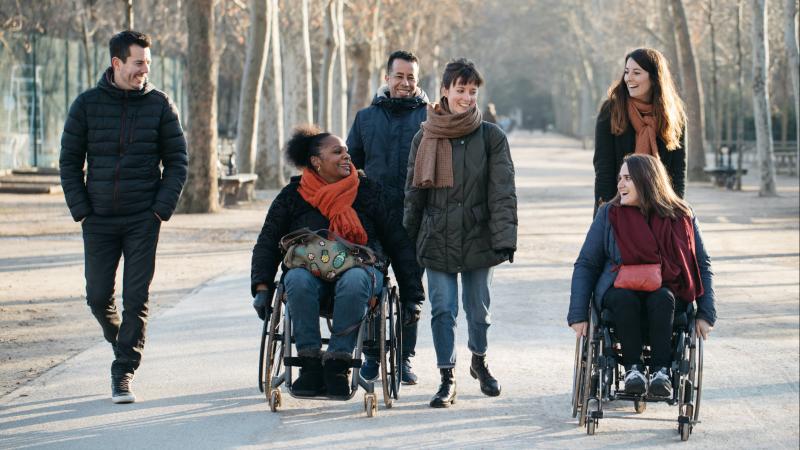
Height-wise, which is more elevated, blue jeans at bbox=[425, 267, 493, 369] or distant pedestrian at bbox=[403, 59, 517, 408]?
distant pedestrian at bbox=[403, 59, 517, 408]

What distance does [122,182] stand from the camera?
25.0ft

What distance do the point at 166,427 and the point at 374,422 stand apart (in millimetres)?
1041

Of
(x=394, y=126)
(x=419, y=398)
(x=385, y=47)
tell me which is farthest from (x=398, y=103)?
(x=385, y=47)

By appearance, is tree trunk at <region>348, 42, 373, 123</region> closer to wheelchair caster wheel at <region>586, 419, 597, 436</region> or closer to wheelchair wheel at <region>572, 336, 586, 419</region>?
wheelchair wheel at <region>572, 336, 586, 419</region>

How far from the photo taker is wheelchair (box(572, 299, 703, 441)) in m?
6.84

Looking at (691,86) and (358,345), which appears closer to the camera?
(358,345)

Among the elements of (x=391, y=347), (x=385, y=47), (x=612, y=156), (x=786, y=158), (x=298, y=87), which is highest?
(x=385, y=47)

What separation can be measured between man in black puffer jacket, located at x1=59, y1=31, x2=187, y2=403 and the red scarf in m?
2.47

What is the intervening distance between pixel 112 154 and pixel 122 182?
166mm

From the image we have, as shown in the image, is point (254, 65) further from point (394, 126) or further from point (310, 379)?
point (310, 379)

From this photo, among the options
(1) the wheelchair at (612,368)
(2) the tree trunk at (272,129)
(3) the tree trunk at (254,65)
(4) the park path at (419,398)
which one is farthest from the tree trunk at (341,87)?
(1) the wheelchair at (612,368)

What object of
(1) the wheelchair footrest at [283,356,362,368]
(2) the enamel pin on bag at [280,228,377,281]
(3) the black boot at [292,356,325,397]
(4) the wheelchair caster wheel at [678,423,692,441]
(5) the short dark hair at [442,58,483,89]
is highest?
(5) the short dark hair at [442,58,483,89]

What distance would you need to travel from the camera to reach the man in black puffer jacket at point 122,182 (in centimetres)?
761

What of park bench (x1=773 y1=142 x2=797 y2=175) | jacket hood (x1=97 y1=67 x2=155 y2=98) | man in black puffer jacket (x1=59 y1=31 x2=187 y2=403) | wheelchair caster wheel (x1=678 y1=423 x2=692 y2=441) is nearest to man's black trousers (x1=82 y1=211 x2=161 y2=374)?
man in black puffer jacket (x1=59 y1=31 x2=187 y2=403)
